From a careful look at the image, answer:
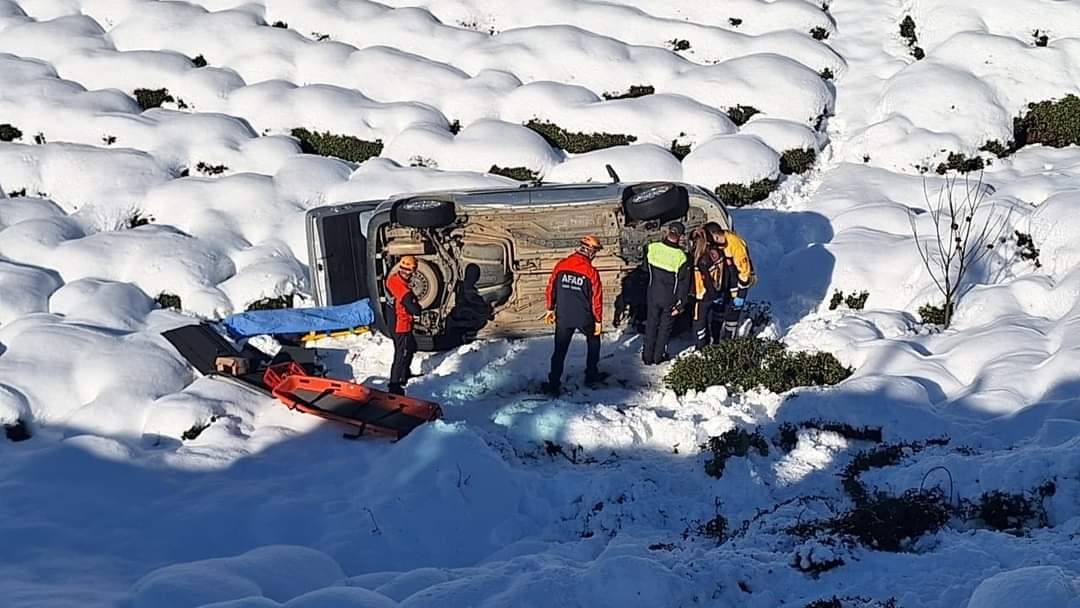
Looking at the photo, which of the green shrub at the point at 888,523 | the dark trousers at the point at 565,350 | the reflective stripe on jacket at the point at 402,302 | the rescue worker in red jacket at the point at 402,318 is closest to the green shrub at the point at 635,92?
the dark trousers at the point at 565,350

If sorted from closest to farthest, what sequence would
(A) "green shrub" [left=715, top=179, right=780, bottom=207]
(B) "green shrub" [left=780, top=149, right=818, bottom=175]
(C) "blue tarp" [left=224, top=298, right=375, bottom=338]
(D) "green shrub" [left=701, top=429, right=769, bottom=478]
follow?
(D) "green shrub" [left=701, top=429, right=769, bottom=478], (C) "blue tarp" [left=224, top=298, right=375, bottom=338], (A) "green shrub" [left=715, top=179, right=780, bottom=207], (B) "green shrub" [left=780, top=149, right=818, bottom=175]

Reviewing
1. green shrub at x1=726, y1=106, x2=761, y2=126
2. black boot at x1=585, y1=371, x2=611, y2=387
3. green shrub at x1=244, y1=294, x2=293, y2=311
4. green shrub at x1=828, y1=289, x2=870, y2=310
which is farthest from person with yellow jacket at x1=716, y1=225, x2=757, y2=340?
green shrub at x1=726, y1=106, x2=761, y2=126

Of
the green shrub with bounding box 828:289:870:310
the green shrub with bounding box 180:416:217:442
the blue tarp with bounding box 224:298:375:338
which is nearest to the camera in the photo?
the green shrub with bounding box 180:416:217:442

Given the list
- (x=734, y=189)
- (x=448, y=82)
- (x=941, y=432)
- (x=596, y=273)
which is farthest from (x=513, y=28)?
(x=941, y=432)

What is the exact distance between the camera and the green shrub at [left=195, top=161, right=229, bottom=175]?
1609cm

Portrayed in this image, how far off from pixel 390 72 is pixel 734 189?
715cm

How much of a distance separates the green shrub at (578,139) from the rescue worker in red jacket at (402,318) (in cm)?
652

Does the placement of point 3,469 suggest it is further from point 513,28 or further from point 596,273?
point 513,28

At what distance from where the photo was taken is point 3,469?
30.5 ft

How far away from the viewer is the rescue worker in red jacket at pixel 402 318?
34.8 feet

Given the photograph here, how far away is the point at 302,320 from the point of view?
1184 centimetres

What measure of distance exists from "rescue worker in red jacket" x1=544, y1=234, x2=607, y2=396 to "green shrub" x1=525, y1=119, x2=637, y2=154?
6.04 metres

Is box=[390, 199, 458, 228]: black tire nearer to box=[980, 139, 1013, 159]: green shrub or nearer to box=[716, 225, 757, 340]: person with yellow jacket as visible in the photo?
box=[716, 225, 757, 340]: person with yellow jacket

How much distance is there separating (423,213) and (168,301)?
4105 millimetres
